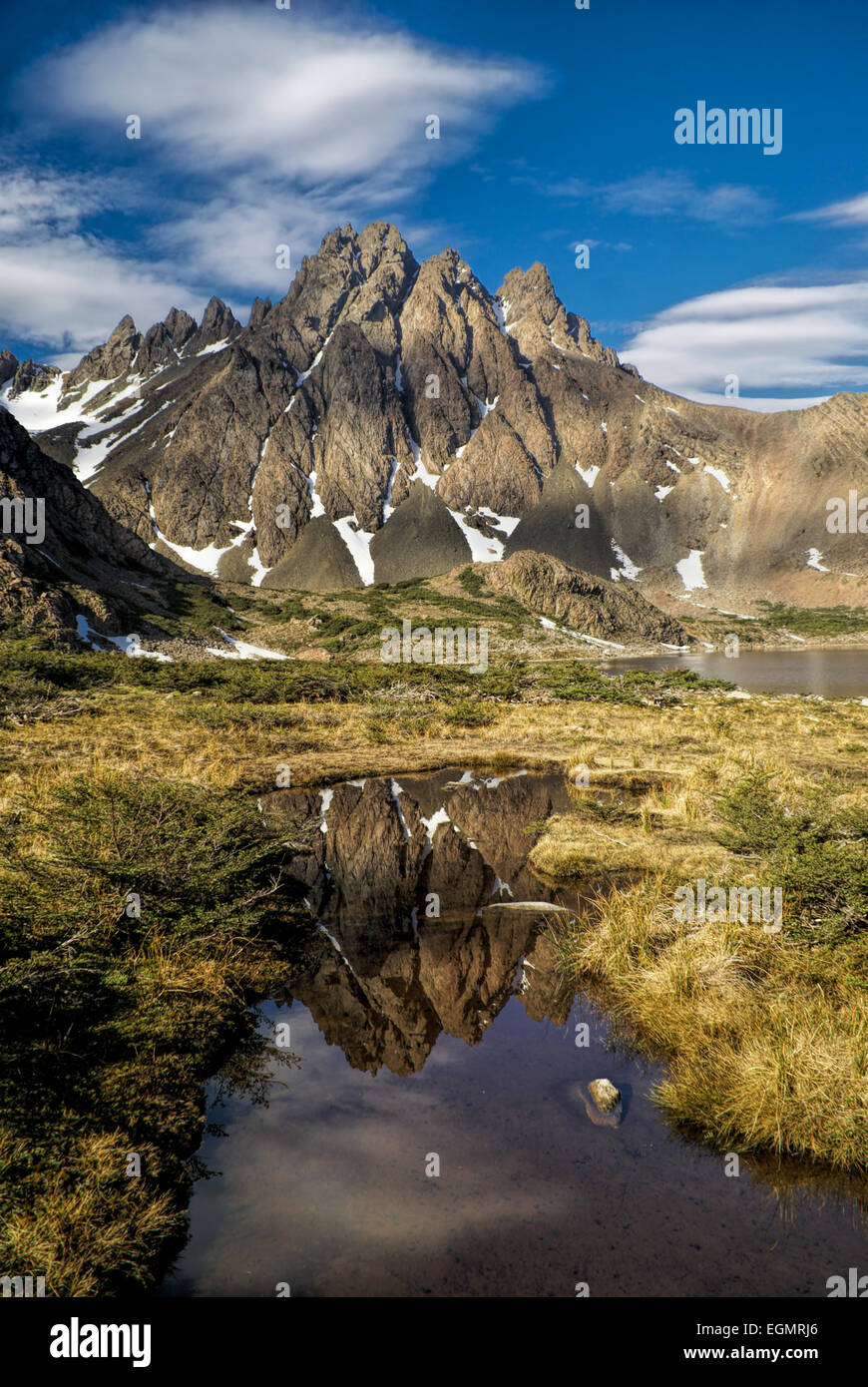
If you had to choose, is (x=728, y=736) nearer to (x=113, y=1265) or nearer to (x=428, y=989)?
(x=428, y=989)

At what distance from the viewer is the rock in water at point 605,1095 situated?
7277mm

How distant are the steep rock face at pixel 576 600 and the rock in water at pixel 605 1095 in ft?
419

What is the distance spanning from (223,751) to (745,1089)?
21.8 metres

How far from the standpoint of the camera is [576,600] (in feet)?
459

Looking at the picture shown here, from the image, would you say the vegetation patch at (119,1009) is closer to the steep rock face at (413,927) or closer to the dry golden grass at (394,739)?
the steep rock face at (413,927)

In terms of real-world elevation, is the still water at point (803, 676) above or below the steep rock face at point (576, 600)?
below

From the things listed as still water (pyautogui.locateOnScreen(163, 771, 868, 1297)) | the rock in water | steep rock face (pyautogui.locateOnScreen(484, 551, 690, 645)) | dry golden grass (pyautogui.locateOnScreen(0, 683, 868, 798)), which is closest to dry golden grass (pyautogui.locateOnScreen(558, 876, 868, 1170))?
still water (pyautogui.locateOnScreen(163, 771, 868, 1297))

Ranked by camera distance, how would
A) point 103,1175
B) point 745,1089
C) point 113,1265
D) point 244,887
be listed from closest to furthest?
1. point 113,1265
2. point 103,1175
3. point 745,1089
4. point 244,887

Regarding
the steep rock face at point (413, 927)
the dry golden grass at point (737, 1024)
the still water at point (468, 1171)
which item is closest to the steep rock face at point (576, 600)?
the steep rock face at point (413, 927)

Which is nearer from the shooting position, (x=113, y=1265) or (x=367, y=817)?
(x=113, y=1265)

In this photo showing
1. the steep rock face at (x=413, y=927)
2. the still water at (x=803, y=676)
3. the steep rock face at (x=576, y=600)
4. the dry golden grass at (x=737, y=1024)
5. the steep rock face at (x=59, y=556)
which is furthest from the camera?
the steep rock face at (x=576, y=600)
